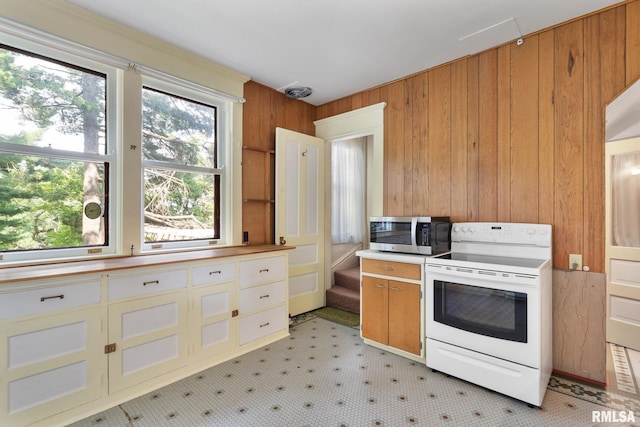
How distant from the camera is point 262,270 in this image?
2770mm

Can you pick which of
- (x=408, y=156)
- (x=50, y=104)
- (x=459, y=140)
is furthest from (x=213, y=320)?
(x=459, y=140)

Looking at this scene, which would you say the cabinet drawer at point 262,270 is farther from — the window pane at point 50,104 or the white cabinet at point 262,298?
the window pane at point 50,104

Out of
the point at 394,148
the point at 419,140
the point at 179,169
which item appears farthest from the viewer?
the point at 394,148

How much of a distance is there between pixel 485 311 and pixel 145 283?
233 centimetres

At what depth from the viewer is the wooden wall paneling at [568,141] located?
2191mm

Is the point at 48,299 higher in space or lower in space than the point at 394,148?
lower

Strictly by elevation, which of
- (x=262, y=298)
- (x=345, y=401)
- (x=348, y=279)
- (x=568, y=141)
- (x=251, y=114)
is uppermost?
(x=251, y=114)

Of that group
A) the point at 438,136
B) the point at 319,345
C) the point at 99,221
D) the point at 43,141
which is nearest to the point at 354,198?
the point at 438,136

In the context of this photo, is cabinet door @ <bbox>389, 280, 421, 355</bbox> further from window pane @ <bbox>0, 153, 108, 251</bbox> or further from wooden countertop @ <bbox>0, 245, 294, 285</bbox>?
window pane @ <bbox>0, 153, 108, 251</bbox>

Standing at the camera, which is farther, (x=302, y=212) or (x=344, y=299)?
(x=344, y=299)

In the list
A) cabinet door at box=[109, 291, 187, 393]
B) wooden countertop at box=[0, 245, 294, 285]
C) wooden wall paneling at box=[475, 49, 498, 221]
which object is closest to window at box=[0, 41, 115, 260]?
wooden countertop at box=[0, 245, 294, 285]

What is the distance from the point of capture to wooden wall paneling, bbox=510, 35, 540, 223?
237cm

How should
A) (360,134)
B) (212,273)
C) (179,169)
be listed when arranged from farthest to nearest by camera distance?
(360,134) < (179,169) < (212,273)

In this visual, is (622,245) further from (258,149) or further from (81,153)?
(81,153)
